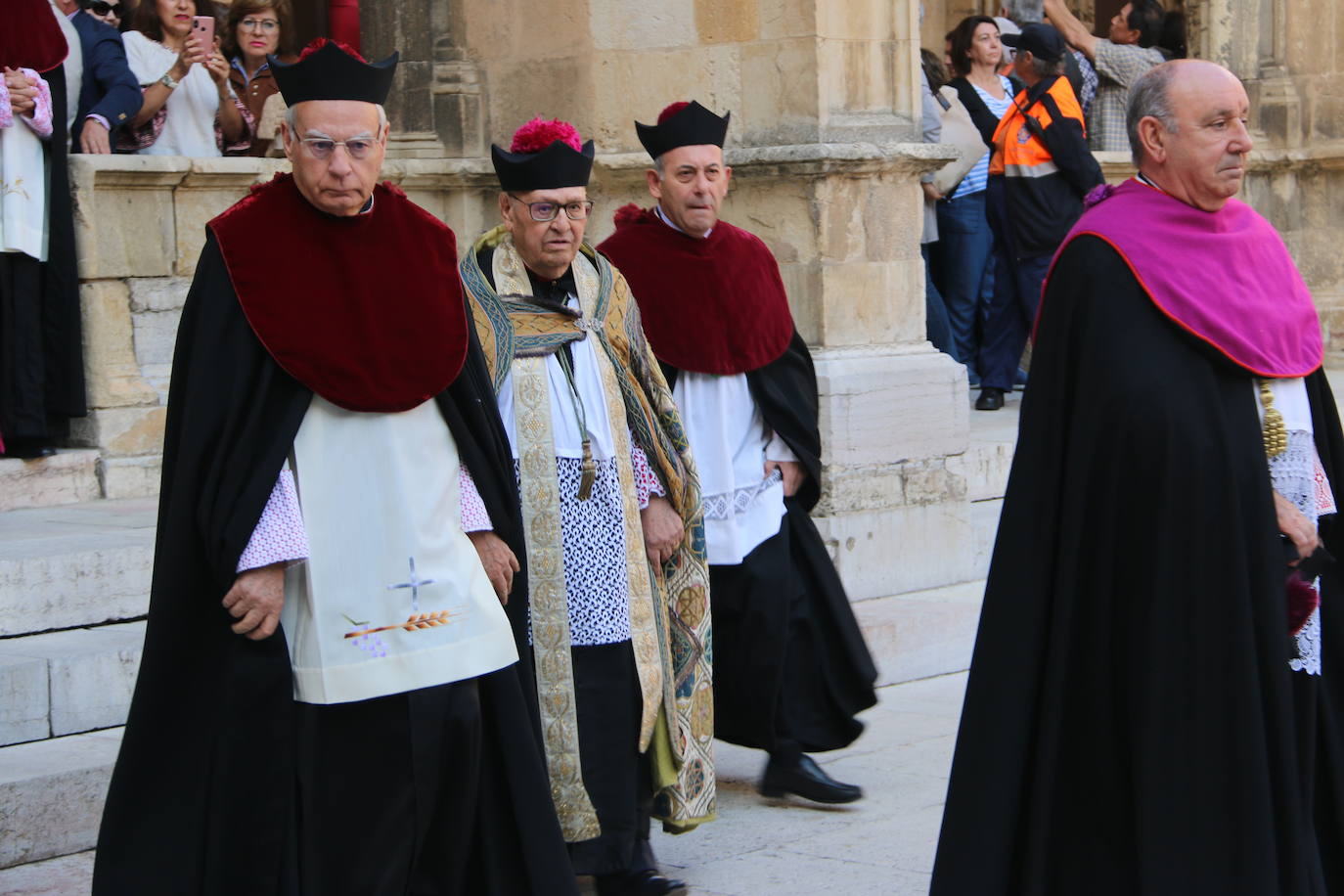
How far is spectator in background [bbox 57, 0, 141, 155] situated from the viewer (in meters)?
7.08

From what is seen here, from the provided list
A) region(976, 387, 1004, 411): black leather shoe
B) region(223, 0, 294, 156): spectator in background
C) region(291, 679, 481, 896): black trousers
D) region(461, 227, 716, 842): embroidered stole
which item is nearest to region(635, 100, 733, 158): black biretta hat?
region(461, 227, 716, 842): embroidered stole

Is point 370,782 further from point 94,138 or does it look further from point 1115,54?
point 1115,54

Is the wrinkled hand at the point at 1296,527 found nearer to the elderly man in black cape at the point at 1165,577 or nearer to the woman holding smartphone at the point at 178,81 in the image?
the elderly man in black cape at the point at 1165,577

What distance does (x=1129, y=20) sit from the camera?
1159 centimetres

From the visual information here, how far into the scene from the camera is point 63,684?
5.34 metres

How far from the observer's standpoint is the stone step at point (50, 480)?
22.0ft

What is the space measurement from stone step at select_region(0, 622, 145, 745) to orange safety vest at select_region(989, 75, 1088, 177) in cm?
559

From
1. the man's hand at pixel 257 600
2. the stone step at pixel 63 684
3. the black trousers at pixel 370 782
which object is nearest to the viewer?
the man's hand at pixel 257 600

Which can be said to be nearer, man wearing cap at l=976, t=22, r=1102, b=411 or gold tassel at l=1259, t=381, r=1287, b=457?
gold tassel at l=1259, t=381, r=1287, b=457

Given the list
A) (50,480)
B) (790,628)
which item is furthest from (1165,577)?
(50,480)

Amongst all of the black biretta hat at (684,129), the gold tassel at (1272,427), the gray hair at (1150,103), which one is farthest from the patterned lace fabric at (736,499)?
the gold tassel at (1272,427)

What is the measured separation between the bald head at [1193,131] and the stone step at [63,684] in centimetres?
287

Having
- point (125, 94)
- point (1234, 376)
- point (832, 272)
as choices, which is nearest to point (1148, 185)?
point (1234, 376)

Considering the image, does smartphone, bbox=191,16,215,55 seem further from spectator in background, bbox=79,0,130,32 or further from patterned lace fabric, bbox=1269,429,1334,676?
patterned lace fabric, bbox=1269,429,1334,676
